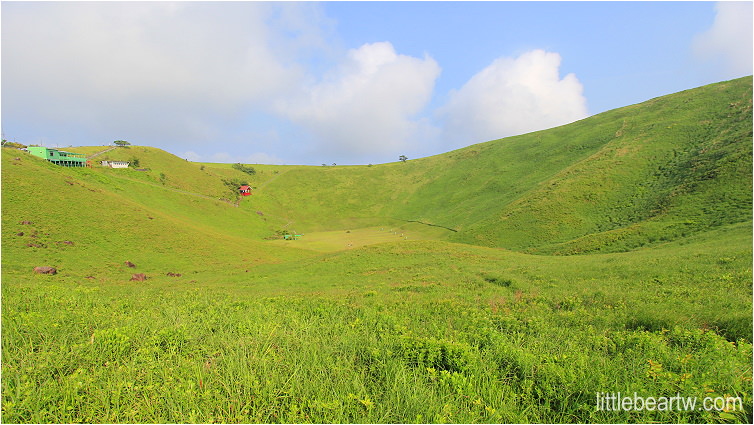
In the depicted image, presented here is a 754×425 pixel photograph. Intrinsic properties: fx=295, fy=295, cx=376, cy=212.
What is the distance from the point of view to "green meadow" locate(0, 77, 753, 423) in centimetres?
436

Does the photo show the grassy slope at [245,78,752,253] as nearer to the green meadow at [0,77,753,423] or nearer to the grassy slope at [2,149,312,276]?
the green meadow at [0,77,753,423]

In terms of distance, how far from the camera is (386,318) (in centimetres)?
847

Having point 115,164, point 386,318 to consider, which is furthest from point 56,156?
point 386,318

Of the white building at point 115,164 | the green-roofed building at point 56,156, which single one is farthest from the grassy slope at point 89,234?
the white building at point 115,164

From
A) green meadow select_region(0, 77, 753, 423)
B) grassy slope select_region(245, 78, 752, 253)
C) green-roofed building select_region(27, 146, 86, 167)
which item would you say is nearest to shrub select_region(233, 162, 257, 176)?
grassy slope select_region(245, 78, 752, 253)

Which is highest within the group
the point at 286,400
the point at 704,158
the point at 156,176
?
the point at 156,176

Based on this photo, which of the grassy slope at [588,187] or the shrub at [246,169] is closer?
the grassy slope at [588,187]

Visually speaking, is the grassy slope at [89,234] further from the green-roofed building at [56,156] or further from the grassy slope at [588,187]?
the grassy slope at [588,187]

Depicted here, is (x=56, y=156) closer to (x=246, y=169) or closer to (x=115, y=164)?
(x=115, y=164)

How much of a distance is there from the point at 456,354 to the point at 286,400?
10.1 ft

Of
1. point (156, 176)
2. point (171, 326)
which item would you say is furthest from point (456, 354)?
point (156, 176)

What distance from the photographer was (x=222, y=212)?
85.9 m

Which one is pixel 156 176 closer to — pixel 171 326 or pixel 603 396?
pixel 171 326

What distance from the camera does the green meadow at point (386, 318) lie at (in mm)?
4359
